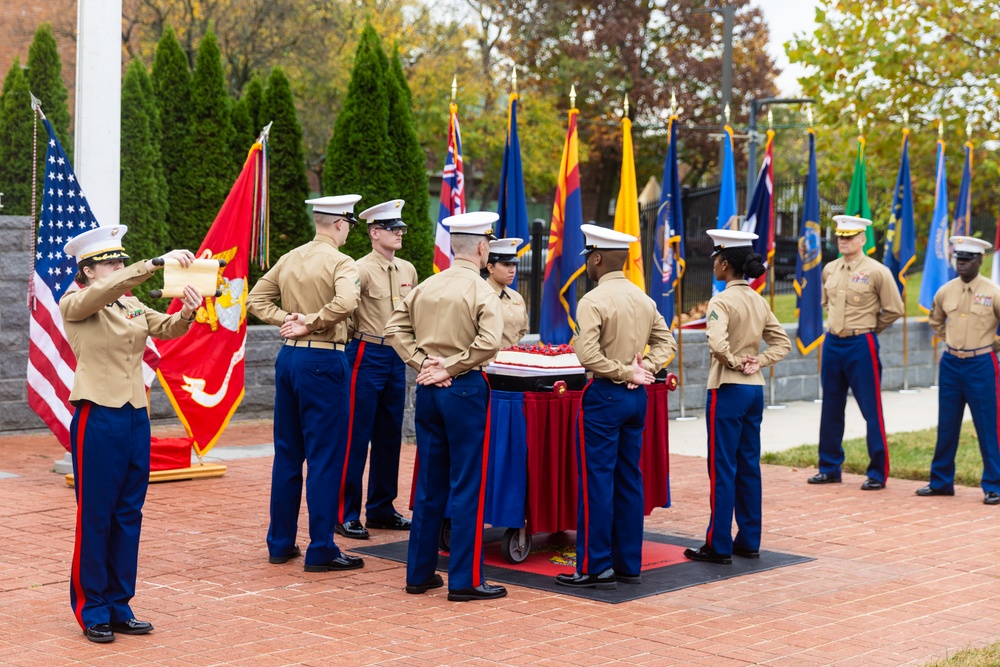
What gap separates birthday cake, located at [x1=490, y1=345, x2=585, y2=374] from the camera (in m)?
7.55

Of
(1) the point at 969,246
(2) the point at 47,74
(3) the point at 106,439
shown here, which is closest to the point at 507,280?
(3) the point at 106,439

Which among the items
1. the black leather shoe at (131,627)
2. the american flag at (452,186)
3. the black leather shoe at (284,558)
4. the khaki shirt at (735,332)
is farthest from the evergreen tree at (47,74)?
the black leather shoe at (131,627)

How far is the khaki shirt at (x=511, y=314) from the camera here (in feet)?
28.1

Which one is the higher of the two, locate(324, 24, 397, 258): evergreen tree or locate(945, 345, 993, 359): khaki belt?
locate(324, 24, 397, 258): evergreen tree

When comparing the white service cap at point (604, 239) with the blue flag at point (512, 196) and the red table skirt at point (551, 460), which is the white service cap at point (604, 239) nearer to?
the red table skirt at point (551, 460)

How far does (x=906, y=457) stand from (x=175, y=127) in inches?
361

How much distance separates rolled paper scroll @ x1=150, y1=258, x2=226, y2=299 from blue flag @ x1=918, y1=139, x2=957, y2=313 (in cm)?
1308

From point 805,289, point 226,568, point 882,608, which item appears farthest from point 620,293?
point 805,289

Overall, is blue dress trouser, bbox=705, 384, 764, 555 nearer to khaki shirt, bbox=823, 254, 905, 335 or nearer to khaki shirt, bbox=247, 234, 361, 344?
khaki shirt, bbox=247, 234, 361, 344

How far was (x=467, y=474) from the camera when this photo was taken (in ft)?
22.1

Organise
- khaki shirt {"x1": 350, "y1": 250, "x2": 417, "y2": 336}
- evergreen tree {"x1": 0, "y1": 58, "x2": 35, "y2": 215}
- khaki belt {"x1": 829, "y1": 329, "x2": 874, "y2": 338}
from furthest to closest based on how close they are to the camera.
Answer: evergreen tree {"x1": 0, "y1": 58, "x2": 35, "y2": 215} → khaki belt {"x1": 829, "y1": 329, "x2": 874, "y2": 338} → khaki shirt {"x1": 350, "y1": 250, "x2": 417, "y2": 336}

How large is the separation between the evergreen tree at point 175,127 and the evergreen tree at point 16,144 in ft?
5.16

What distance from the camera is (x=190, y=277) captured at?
5.82m

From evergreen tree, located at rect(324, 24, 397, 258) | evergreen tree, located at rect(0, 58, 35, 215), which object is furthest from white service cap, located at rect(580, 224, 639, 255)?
evergreen tree, located at rect(0, 58, 35, 215)
